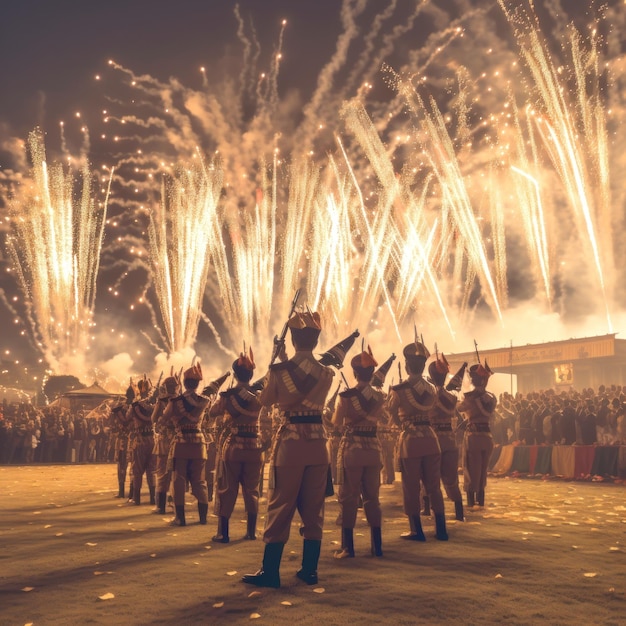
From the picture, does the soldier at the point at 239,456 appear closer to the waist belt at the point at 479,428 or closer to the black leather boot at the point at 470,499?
the waist belt at the point at 479,428

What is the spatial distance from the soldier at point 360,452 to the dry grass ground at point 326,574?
46 centimetres

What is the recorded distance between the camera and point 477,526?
940 centimetres

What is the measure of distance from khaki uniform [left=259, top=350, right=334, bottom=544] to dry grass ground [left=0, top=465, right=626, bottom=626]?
660mm

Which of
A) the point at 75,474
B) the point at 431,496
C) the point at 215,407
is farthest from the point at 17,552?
the point at 75,474

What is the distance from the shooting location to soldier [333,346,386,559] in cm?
730

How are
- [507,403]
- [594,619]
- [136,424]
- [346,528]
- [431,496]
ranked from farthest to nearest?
Answer: [507,403] < [136,424] < [431,496] < [346,528] < [594,619]

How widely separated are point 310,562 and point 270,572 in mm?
398

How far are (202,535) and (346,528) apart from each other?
240 centimetres

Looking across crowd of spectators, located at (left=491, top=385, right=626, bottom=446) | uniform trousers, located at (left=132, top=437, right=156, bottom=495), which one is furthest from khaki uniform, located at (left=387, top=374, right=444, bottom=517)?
crowd of spectators, located at (left=491, top=385, right=626, bottom=446)

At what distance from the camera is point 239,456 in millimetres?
8406

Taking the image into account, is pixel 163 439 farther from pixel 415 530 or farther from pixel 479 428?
pixel 479 428

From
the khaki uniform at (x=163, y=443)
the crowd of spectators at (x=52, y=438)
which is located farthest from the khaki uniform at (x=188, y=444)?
the crowd of spectators at (x=52, y=438)

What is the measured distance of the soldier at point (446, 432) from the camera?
389 inches

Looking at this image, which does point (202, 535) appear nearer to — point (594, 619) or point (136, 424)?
point (136, 424)
